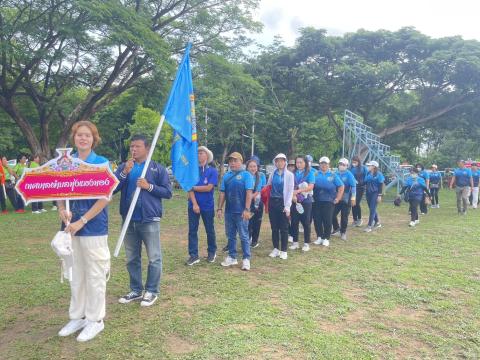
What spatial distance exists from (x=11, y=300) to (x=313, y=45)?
19.8m

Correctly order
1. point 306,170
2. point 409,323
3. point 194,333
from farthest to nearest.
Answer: point 306,170 → point 409,323 → point 194,333

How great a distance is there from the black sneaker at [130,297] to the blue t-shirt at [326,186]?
4219mm

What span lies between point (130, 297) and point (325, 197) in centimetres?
435

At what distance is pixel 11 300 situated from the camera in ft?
15.7

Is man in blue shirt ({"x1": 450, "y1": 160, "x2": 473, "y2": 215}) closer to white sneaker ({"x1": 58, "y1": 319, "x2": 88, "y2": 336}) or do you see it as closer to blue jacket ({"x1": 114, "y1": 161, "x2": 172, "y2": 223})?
blue jacket ({"x1": 114, "y1": 161, "x2": 172, "y2": 223})

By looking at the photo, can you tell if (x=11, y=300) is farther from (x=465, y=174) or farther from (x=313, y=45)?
(x=313, y=45)

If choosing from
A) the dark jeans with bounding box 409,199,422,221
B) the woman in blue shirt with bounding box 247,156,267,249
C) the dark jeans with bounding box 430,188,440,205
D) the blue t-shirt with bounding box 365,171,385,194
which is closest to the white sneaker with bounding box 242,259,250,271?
the woman in blue shirt with bounding box 247,156,267,249

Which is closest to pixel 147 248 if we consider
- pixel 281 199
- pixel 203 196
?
pixel 203 196

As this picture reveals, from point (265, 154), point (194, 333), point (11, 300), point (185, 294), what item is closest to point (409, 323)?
point (194, 333)

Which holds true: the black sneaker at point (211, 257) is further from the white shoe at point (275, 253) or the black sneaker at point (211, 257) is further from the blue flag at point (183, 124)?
the blue flag at point (183, 124)

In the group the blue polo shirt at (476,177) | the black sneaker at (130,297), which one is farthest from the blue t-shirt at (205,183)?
the blue polo shirt at (476,177)

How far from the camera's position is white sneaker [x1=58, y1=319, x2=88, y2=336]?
3861 mm

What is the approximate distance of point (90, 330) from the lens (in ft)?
12.5

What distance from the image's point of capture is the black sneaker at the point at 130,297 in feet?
15.4
